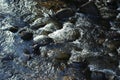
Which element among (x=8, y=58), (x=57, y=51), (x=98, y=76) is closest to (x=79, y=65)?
(x=98, y=76)

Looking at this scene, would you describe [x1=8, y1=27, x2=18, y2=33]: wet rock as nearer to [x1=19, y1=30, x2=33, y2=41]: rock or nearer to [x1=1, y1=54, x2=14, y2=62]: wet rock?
[x1=19, y1=30, x2=33, y2=41]: rock

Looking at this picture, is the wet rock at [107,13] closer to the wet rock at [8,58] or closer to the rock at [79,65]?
the rock at [79,65]

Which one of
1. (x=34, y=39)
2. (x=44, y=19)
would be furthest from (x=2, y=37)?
(x=44, y=19)

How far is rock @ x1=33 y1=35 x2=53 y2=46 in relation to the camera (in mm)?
5574

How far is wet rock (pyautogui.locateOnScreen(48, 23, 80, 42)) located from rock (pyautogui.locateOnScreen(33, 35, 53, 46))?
0.12 m

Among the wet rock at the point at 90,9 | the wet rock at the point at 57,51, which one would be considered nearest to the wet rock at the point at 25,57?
the wet rock at the point at 57,51

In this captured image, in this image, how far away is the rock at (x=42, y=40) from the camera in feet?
18.3

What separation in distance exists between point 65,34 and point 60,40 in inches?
7.4

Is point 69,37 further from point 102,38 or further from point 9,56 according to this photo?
point 9,56

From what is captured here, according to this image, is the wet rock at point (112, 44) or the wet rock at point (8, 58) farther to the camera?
the wet rock at point (112, 44)

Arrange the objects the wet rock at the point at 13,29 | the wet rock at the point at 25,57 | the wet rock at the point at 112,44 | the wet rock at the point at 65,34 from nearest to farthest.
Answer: the wet rock at the point at 25,57 < the wet rock at the point at 112,44 < the wet rock at the point at 65,34 < the wet rock at the point at 13,29

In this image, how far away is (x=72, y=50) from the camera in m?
5.36

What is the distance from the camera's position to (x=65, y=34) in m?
5.77

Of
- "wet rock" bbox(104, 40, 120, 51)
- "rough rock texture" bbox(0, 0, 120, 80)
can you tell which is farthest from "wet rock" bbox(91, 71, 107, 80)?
"wet rock" bbox(104, 40, 120, 51)
